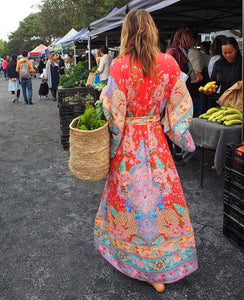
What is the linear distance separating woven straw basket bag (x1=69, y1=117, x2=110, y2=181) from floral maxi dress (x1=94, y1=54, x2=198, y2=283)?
138mm

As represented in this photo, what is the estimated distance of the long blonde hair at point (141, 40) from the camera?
2.31 metres

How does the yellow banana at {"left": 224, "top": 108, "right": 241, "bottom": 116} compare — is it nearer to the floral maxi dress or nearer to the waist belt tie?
the floral maxi dress

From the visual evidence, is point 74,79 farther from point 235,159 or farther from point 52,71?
point 52,71

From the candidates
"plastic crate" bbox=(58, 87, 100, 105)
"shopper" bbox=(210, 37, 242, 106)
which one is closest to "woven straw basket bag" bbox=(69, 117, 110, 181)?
"shopper" bbox=(210, 37, 242, 106)

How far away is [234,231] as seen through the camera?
323cm

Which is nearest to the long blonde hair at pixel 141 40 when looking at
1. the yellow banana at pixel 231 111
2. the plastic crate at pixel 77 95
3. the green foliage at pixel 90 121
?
the green foliage at pixel 90 121

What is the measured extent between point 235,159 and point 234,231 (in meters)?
0.68

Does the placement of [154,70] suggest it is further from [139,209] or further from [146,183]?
[139,209]

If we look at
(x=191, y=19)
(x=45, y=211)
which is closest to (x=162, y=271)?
(x=45, y=211)

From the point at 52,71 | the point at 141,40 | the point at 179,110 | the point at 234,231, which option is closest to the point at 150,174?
the point at 179,110

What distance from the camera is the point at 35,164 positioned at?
5996mm

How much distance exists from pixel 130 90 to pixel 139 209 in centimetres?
84

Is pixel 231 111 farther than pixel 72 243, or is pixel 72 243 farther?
pixel 231 111

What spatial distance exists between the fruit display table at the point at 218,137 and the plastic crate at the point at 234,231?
842mm
